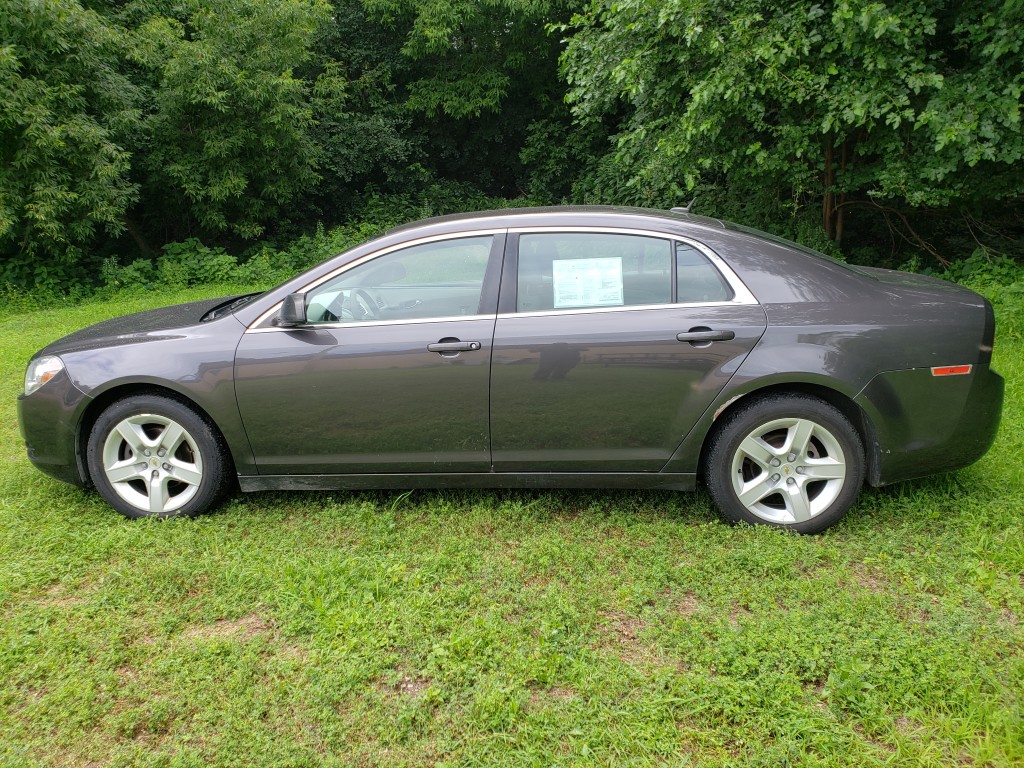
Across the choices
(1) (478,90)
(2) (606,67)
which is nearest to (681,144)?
(2) (606,67)

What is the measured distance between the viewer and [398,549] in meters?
3.51

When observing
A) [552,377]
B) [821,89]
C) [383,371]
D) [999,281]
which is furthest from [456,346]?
[999,281]

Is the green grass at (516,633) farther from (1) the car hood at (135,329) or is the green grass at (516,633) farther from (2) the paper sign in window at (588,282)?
(2) the paper sign in window at (588,282)

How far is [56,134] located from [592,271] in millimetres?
10352

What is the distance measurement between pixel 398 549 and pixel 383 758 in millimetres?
1261

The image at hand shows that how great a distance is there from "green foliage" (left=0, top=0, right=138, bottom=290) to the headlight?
8509mm

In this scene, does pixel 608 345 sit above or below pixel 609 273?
below

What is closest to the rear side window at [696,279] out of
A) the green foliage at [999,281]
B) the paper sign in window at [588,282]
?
the paper sign in window at [588,282]

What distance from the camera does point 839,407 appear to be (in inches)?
139

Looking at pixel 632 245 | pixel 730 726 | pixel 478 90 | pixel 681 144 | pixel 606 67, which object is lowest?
pixel 730 726

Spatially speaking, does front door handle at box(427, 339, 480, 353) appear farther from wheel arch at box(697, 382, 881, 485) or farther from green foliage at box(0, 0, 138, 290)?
green foliage at box(0, 0, 138, 290)

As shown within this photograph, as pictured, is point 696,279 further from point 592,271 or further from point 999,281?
point 999,281

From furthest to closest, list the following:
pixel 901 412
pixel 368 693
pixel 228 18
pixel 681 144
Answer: pixel 228 18, pixel 681 144, pixel 901 412, pixel 368 693

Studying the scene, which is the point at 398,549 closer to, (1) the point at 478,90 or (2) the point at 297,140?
(2) the point at 297,140
